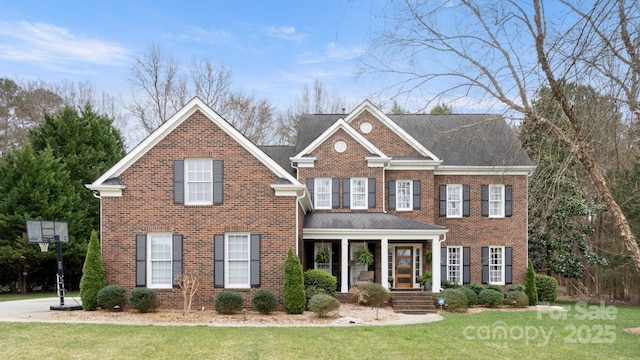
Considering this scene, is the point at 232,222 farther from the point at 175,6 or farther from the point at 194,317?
the point at 175,6

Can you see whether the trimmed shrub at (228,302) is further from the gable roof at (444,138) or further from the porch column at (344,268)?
the gable roof at (444,138)

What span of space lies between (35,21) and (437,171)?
687 inches

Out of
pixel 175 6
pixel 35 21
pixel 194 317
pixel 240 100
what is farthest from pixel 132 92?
pixel 175 6

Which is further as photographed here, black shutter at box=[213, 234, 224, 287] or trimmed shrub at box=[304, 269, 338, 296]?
trimmed shrub at box=[304, 269, 338, 296]

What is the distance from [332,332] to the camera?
566 inches

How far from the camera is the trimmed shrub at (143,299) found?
17.8m

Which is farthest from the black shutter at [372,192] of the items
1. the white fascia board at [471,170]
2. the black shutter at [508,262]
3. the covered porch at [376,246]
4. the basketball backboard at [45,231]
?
the basketball backboard at [45,231]

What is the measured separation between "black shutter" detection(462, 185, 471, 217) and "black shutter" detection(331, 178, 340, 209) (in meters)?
6.12

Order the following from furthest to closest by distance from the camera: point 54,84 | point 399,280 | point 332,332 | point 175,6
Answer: point 54,84 < point 399,280 < point 332,332 < point 175,6

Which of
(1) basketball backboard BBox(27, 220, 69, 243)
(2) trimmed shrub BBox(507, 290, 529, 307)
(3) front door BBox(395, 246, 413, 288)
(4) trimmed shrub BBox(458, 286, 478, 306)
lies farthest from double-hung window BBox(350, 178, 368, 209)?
(1) basketball backboard BBox(27, 220, 69, 243)

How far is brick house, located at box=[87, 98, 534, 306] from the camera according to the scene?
19.0 metres

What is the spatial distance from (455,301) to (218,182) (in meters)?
9.92

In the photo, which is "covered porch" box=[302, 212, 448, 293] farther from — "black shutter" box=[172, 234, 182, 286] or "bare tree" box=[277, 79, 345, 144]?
"bare tree" box=[277, 79, 345, 144]

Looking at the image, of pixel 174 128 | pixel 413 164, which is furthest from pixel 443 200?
pixel 174 128
